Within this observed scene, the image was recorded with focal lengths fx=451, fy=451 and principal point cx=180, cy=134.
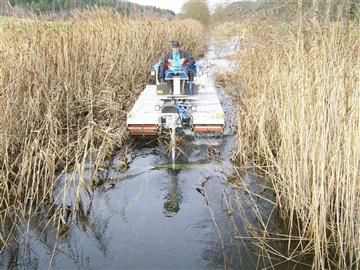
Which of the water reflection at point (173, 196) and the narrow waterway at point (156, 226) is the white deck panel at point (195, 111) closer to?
the narrow waterway at point (156, 226)

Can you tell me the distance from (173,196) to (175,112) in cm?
214

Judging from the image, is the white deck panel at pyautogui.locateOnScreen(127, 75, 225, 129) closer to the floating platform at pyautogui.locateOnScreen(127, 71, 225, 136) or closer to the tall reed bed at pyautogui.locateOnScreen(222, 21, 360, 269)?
the floating platform at pyautogui.locateOnScreen(127, 71, 225, 136)

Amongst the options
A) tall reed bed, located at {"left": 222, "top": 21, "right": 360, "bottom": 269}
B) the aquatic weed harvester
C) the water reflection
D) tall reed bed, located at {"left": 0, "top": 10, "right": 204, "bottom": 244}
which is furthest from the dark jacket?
tall reed bed, located at {"left": 222, "top": 21, "right": 360, "bottom": 269}

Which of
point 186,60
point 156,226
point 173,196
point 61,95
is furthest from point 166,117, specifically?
point 156,226

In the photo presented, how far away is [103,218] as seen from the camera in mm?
4918

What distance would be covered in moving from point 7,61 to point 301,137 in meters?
3.90

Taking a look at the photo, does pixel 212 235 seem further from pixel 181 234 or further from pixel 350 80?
pixel 350 80

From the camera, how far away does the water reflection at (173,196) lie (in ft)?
16.9

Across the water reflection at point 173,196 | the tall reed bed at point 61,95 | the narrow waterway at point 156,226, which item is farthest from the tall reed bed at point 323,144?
the tall reed bed at point 61,95

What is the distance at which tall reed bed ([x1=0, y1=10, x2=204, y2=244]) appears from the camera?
16.3ft

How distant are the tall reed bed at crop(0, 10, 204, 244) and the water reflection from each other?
0.95 metres

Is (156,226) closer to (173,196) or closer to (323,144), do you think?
(173,196)

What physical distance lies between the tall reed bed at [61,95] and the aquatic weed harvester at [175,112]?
1.33 feet

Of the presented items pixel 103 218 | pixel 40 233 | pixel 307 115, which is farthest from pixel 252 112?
pixel 40 233
